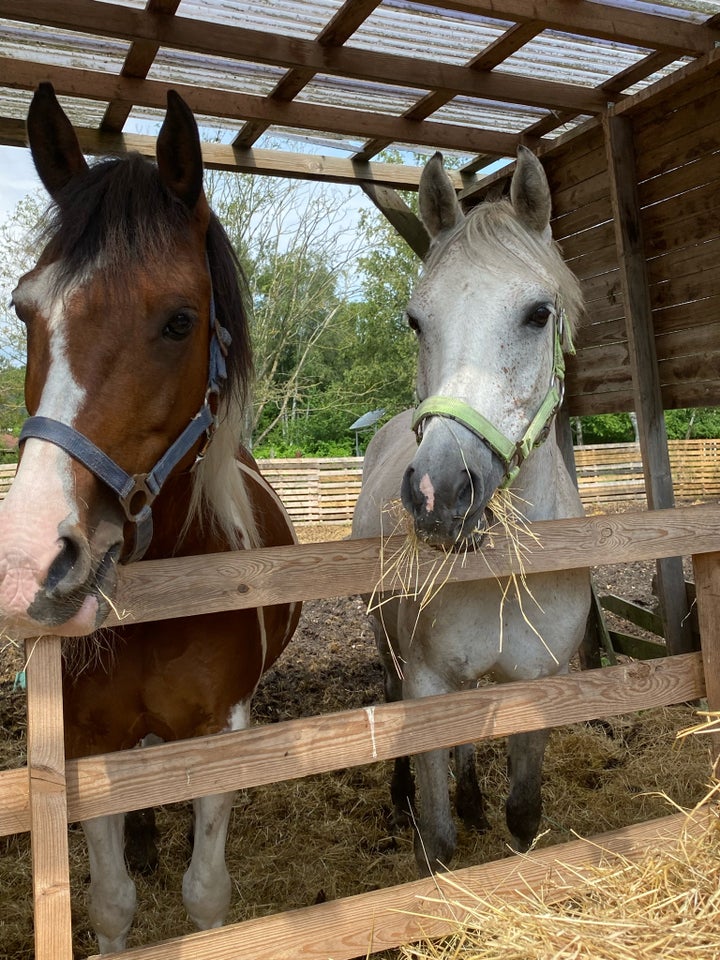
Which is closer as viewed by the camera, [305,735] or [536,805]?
[305,735]

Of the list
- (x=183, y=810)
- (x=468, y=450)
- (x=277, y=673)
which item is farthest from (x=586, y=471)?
(x=468, y=450)

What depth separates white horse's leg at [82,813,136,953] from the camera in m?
2.11

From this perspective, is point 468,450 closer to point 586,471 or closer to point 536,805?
point 536,805

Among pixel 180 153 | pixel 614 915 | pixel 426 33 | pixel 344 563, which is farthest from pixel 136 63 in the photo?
pixel 614 915

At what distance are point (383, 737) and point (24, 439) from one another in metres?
1.07

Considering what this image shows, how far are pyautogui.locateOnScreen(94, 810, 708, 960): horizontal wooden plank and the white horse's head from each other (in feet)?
2.82

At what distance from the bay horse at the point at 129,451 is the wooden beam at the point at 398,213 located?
9.64ft

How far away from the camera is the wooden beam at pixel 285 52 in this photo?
2.98 meters

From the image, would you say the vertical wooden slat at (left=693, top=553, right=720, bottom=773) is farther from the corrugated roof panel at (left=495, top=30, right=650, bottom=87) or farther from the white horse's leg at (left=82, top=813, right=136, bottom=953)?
the corrugated roof panel at (left=495, top=30, right=650, bottom=87)

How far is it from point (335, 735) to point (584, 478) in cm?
1550

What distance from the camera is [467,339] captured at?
6.73ft

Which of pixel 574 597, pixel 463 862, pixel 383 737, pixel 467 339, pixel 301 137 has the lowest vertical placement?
pixel 463 862

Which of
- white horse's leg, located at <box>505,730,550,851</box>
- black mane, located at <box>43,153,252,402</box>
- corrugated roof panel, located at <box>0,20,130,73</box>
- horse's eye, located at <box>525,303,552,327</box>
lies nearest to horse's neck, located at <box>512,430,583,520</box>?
horse's eye, located at <box>525,303,552,327</box>

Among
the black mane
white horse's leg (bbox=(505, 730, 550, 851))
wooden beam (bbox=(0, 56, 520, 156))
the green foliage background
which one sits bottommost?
white horse's leg (bbox=(505, 730, 550, 851))
